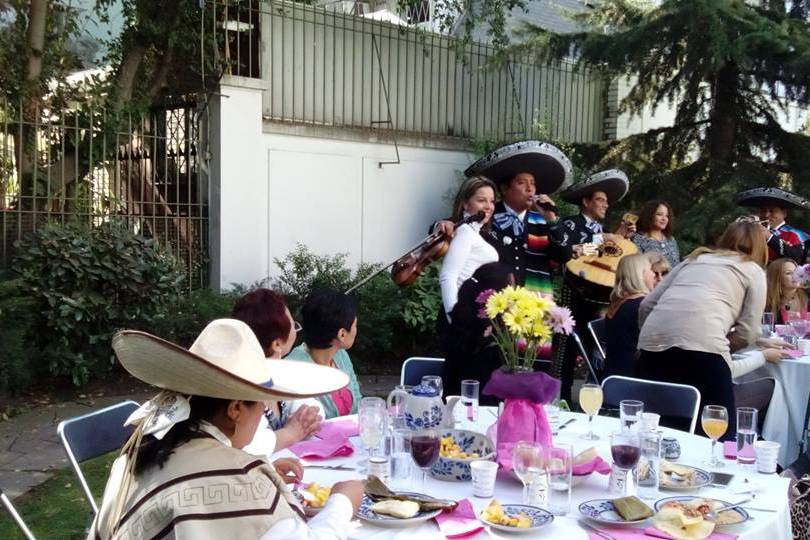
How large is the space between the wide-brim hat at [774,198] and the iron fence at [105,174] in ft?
17.7

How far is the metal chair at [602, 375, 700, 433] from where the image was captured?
4012 mm

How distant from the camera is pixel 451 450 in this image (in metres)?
2.87

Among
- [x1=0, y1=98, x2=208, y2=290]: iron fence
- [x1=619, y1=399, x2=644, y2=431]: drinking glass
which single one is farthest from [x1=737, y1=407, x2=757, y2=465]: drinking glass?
[x1=0, y1=98, x2=208, y2=290]: iron fence

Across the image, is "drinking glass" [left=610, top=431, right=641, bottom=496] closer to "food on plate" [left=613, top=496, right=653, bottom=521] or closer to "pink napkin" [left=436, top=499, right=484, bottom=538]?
"food on plate" [left=613, top=496, right=653, bottom=521]

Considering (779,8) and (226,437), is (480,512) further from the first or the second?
(779,8)

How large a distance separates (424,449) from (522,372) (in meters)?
0.43

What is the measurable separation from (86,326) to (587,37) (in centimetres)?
622

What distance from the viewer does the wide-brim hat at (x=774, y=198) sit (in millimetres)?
7668

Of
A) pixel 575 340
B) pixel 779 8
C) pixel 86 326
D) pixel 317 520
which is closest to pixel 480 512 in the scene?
pixel 317 520

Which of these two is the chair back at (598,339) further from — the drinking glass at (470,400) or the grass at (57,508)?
the grass at (57,508)

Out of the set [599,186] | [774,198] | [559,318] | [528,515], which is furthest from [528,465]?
[774,198]

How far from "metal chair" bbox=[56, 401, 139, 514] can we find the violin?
2.04 m

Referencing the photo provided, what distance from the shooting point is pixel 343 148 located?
30.3ft

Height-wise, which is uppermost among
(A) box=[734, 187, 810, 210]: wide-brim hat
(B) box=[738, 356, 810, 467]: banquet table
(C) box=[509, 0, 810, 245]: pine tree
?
(C) box=[509, 0, 810, 245]: pine tree
